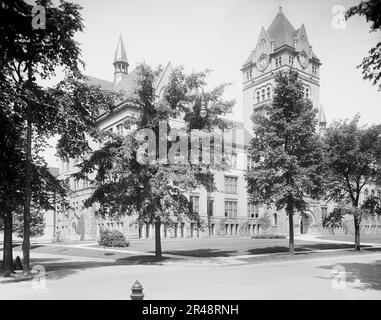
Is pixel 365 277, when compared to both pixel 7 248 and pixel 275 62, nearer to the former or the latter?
pixel 7 248

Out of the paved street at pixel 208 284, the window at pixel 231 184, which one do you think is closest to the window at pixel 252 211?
the window at pixel 231 184

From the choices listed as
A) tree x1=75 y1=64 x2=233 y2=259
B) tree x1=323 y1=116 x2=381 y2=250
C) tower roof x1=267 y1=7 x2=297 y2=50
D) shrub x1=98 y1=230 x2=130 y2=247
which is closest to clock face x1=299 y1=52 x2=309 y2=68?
tower roof x1=267 y1=7 x2=297 y2=50

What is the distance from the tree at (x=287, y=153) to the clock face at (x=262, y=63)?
144ft

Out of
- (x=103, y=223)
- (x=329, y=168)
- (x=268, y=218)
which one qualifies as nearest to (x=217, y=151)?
(x=329, y=168)

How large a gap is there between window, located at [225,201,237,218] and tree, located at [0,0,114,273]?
4227 cm

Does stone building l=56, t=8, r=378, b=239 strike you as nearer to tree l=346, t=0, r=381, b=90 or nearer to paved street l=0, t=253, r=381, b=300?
paved street l=0, t=253, r=381, b=300

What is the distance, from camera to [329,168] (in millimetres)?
33000

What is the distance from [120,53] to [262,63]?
25566 millimetres

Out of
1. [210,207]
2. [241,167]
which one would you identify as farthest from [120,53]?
[210,207]

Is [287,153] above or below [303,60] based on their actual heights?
below

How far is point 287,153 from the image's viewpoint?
87.2 ft

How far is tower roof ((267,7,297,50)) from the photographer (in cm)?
6681

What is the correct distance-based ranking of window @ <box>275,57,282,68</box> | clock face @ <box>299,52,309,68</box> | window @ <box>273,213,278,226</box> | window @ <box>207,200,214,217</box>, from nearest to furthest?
window @ <box>207,200,214,217</box> → window @ <box>273,213,278,226</box> → window @ <box>275,57,282,68</box> → clock face @ <box>299,52,309,68</box>
